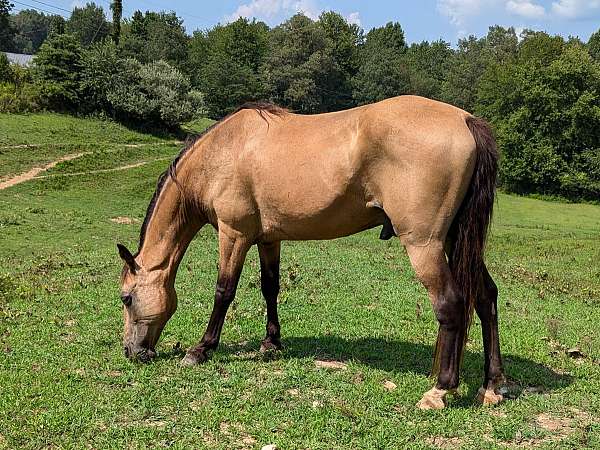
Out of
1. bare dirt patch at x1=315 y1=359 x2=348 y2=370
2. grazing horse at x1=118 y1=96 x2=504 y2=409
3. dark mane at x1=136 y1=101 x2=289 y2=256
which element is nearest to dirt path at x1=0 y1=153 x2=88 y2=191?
dark mane at x1=136 y1=101 x2=289 y2=256

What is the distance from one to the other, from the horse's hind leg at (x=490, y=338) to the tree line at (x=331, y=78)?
3285 cm

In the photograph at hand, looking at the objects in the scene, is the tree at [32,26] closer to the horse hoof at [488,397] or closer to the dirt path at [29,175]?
the dirt path at [29,175]

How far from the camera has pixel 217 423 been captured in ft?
13.4

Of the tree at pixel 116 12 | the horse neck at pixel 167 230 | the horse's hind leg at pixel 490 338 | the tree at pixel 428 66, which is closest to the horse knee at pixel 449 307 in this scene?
the horse's hind leg at pixel 490 338

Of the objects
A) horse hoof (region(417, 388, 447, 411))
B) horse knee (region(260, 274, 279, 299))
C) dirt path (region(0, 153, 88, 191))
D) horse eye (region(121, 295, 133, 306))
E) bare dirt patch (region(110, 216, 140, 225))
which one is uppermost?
horse knee (region(260, 274, 279, 299))

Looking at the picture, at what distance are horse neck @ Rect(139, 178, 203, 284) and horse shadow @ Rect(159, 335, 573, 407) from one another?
90 cm

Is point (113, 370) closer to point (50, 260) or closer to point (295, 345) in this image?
point (295, 345)

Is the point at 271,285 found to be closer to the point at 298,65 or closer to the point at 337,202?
the point at 337,202

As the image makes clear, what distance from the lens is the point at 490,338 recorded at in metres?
4.91

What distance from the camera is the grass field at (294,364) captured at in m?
4.00

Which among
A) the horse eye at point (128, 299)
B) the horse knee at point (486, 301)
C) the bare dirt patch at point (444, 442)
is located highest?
the horse knee at point (486, 301)

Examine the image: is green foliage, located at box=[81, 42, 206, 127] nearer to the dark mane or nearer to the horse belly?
the dark mane

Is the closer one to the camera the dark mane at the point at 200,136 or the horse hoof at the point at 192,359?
the horse hoof at the point at 192,359

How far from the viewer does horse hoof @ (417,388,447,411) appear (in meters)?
4.43
